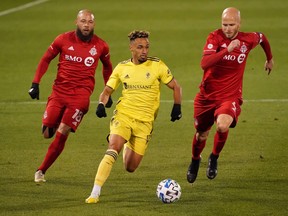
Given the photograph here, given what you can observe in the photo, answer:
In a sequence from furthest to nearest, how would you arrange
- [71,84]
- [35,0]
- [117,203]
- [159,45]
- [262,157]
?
[35,0], [159,45], [262,157], [71,84], [117,203]

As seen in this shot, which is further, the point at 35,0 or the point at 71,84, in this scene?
the point at 35,0

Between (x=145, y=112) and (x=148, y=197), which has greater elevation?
(x=145, y=112)

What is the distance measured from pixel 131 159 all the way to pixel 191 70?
429 inches

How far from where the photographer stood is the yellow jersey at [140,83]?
527 inches

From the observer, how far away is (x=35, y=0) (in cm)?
3359

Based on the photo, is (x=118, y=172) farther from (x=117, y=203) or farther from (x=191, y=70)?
(x=191, y=70)

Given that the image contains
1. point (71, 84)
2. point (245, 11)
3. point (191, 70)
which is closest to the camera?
point (71, 84)

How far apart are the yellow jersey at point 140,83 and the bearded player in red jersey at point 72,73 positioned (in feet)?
3.95

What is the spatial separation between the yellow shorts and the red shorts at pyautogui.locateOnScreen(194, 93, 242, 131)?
112 cm

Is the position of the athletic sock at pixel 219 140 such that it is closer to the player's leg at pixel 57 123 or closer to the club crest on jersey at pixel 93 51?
the player's leg at pixel 57 123

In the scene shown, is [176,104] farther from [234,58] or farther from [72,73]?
[72,73]

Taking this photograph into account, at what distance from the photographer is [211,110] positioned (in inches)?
566

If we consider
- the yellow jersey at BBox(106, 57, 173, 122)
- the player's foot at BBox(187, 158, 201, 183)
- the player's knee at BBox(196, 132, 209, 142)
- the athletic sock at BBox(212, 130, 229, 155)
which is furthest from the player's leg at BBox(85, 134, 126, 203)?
the player's knee at BBox(196, 132, 209, 142)

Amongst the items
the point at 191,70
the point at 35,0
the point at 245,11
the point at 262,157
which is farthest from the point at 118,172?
the point at 35,0
